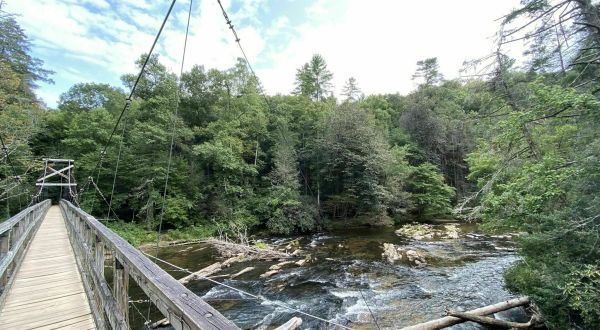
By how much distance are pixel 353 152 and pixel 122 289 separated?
1999 cm

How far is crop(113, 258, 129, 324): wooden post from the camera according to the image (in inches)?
75.8

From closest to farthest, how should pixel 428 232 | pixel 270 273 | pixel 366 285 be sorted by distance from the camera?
pixel 366 285 → pixel 270 273 → pixel 428 232

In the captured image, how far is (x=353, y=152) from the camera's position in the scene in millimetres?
21188

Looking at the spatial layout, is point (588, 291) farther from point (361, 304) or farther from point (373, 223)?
point (373, 223)

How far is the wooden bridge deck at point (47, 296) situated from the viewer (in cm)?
281

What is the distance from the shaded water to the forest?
4.85ft

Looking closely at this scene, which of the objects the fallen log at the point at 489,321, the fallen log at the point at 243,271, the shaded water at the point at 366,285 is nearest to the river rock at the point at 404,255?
the shaded water at the point at 366,285

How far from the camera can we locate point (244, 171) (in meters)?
21.0

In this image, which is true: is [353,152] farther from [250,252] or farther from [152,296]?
[152,296]

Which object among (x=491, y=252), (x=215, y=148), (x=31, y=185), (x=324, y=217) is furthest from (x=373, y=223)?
(x=31, y=185)

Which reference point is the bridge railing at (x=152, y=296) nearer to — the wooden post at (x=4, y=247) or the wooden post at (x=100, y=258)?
the wooden post at (x=100, y=258)

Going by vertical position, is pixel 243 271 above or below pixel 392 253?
above

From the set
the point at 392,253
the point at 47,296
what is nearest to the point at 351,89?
the point at 392,253

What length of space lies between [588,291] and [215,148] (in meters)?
18.0
